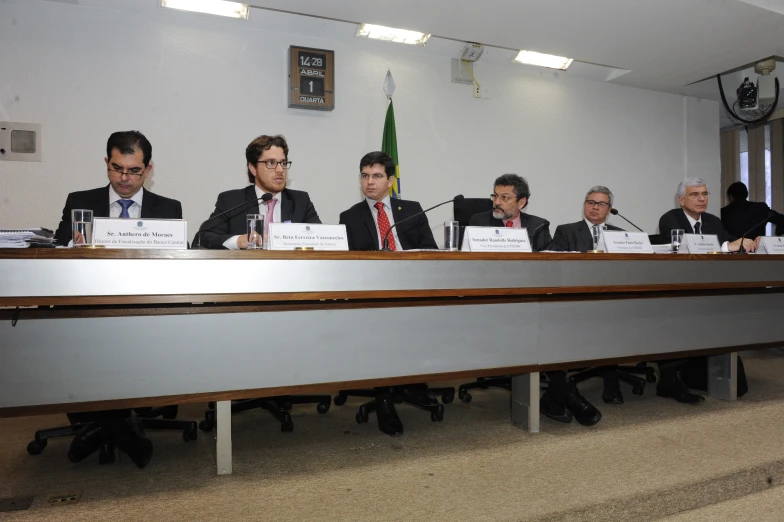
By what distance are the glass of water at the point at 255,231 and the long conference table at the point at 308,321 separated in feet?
0.72

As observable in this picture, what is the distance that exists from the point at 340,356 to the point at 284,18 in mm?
2786

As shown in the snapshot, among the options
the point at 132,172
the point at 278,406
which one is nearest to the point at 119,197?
the point at 132,172

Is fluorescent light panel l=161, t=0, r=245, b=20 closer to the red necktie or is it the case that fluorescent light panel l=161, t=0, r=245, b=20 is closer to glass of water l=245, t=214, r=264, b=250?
the red necktie

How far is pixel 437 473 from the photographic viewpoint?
1889 millimetres

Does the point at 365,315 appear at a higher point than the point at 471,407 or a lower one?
higher

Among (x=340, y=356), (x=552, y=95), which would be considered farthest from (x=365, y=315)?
(x=552, y=95)

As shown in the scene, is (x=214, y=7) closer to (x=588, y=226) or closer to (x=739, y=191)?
(x=588, y=226)

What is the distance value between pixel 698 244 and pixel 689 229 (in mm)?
750

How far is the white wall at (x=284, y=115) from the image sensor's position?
3480mm

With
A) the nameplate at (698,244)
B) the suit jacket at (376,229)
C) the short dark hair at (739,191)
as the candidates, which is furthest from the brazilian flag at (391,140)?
the short dark hair at (739,191)

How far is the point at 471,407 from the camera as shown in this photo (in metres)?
2.83

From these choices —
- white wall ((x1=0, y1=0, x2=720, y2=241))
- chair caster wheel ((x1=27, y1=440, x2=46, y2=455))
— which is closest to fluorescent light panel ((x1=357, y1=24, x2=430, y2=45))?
white wall ((x1=0, y1=0, x2=720, y2=241))

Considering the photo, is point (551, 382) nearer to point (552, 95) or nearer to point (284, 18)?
point (284, 18)

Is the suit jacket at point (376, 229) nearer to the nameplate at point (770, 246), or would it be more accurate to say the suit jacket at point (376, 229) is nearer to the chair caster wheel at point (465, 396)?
the chair caster wheel at point (465, 396)
